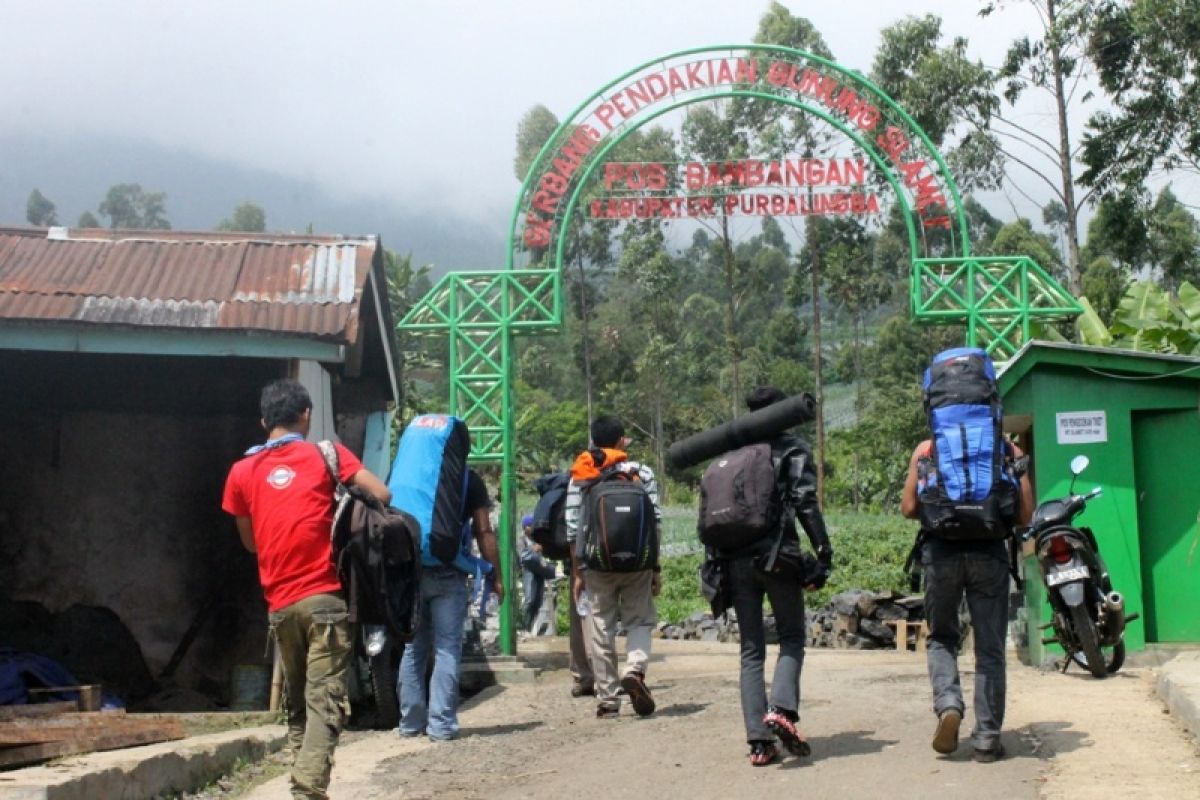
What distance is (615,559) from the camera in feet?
26.4

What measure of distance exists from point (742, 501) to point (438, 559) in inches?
84.5

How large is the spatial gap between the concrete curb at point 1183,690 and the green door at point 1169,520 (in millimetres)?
1178

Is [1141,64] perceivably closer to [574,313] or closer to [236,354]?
[236,354]

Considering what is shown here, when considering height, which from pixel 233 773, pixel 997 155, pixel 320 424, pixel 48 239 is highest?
pixel 997 155

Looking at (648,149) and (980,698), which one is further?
(648,149)

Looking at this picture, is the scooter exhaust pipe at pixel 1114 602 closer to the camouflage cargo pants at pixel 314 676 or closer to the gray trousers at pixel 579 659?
the gray trousers at pixel 579 659

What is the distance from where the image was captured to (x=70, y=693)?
843 cm

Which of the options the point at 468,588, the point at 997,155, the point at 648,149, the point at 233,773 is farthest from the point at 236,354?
the point at 648,149

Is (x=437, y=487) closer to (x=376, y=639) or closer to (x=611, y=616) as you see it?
(x=376, y=639)

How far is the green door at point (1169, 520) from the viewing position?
10078 millimetres

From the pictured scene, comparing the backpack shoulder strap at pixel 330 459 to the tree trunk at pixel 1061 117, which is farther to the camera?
Answer: the tree trunk at pixel 1061 117

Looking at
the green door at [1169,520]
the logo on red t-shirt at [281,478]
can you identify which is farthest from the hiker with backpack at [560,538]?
the green door at [1169,520]

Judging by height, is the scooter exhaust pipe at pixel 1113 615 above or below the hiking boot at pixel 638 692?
above

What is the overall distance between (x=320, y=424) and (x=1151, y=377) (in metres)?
6.14
